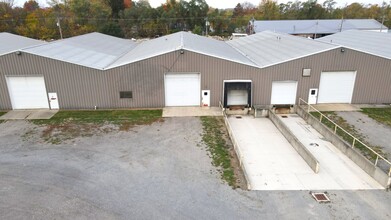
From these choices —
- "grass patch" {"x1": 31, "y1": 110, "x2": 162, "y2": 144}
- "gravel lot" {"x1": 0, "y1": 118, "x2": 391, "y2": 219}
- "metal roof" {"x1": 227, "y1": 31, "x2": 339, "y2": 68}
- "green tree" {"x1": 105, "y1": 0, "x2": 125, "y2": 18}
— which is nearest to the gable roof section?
"metal roof" {"x1": 227, "y1": 31, "x2": 339, "y2": 68}

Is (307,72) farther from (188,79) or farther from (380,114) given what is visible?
(188,79)

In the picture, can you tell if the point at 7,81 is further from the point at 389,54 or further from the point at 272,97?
the point at 389,54

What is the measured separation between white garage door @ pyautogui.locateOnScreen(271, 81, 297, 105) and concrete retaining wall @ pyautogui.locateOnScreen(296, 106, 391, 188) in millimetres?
2071

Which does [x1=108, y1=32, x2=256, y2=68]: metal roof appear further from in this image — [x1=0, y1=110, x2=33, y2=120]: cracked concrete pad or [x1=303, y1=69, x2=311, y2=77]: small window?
[x1=0, y1=110, x2=33, y2=120]: cracked concrete pad

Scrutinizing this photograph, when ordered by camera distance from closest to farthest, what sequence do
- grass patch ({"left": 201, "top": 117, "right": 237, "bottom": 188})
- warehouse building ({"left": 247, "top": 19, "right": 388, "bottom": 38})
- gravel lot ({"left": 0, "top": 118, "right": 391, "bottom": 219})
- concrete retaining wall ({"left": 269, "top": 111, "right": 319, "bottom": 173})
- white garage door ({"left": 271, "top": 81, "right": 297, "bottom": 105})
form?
gravel lot ({"left": 0, "top": 118, "right": 391, "bottom": 219}), grass patch ({"left": 201, "top": 117, "right": 237, "bottom": 188}), concrete retaining wall ({"left": 269, "top": 111, "right": 319, "bottom": 173}), white garage door ({"left": 271, "top": 81, "right": 297, "bottom": 105}), warehouse building ({"left": 247, "top": 19, "right": 388, "bottom": 38})

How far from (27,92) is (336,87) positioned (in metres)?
21.2

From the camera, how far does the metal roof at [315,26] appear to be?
58.2 metres

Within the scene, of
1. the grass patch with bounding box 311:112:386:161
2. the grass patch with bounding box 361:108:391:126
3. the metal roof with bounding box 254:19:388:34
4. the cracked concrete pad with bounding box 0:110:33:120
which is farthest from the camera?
the metal roof with bounding box 254:19:388:34

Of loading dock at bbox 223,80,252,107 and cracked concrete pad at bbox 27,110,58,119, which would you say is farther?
loading dock at bbox 223,80,252,107

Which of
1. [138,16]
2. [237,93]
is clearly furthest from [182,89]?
[138,16]

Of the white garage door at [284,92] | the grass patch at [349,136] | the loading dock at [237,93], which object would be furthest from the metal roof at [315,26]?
the grass patch at [349,136]

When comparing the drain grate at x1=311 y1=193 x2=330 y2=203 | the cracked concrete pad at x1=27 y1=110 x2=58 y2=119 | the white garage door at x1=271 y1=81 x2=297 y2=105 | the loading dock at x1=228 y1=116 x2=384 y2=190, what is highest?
the white garage door at x1=271 y1=81 x2=297 y2=105

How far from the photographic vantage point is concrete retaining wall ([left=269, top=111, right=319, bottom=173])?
1184 centimetres

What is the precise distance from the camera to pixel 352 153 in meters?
12.7
